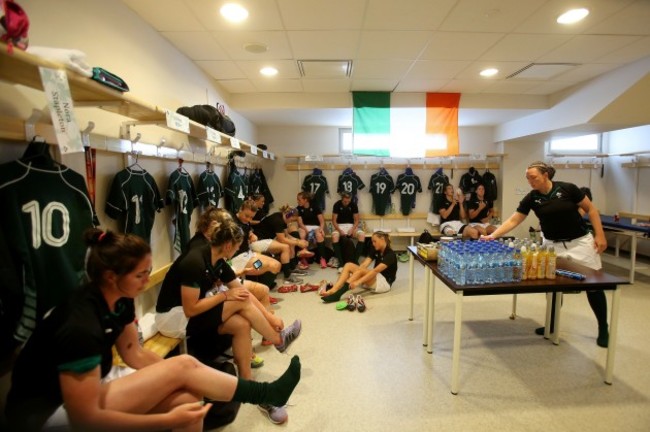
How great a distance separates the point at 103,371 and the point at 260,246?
2.86 metres

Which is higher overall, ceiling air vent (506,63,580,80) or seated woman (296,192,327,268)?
ceiling air vent (506,63,580,80)

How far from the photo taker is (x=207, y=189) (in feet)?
11.0

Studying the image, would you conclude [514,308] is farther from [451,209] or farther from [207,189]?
[207,189]

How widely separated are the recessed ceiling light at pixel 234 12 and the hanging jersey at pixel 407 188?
4223 millimetres

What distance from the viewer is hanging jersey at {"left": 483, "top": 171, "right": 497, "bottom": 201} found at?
6066 millimetres

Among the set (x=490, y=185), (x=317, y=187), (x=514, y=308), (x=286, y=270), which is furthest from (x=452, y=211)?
(x=286, y=270)

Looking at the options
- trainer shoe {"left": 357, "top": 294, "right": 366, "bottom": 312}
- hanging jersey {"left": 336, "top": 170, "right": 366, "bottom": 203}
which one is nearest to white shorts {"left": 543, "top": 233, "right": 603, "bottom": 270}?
trainer shoe {"left": 357, "top": 294, "right": 366, "bottom": 312}

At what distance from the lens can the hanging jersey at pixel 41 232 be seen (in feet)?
4.32

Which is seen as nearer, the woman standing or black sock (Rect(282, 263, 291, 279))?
the woman standing

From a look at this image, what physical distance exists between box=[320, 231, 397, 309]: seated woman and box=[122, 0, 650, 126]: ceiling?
1.95 metres

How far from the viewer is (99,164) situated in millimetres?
2061

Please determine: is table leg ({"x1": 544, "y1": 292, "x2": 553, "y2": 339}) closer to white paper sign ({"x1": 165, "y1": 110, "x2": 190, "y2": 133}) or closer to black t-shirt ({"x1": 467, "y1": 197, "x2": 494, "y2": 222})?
white paper sign ({"x1": 165, "y1": 110, "x2": 190, "y2": 133})

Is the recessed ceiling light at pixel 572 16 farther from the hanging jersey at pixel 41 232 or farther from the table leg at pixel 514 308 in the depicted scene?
the hanging jersey at pixel 41 232

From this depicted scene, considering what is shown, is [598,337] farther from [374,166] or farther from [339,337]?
[374,166]
